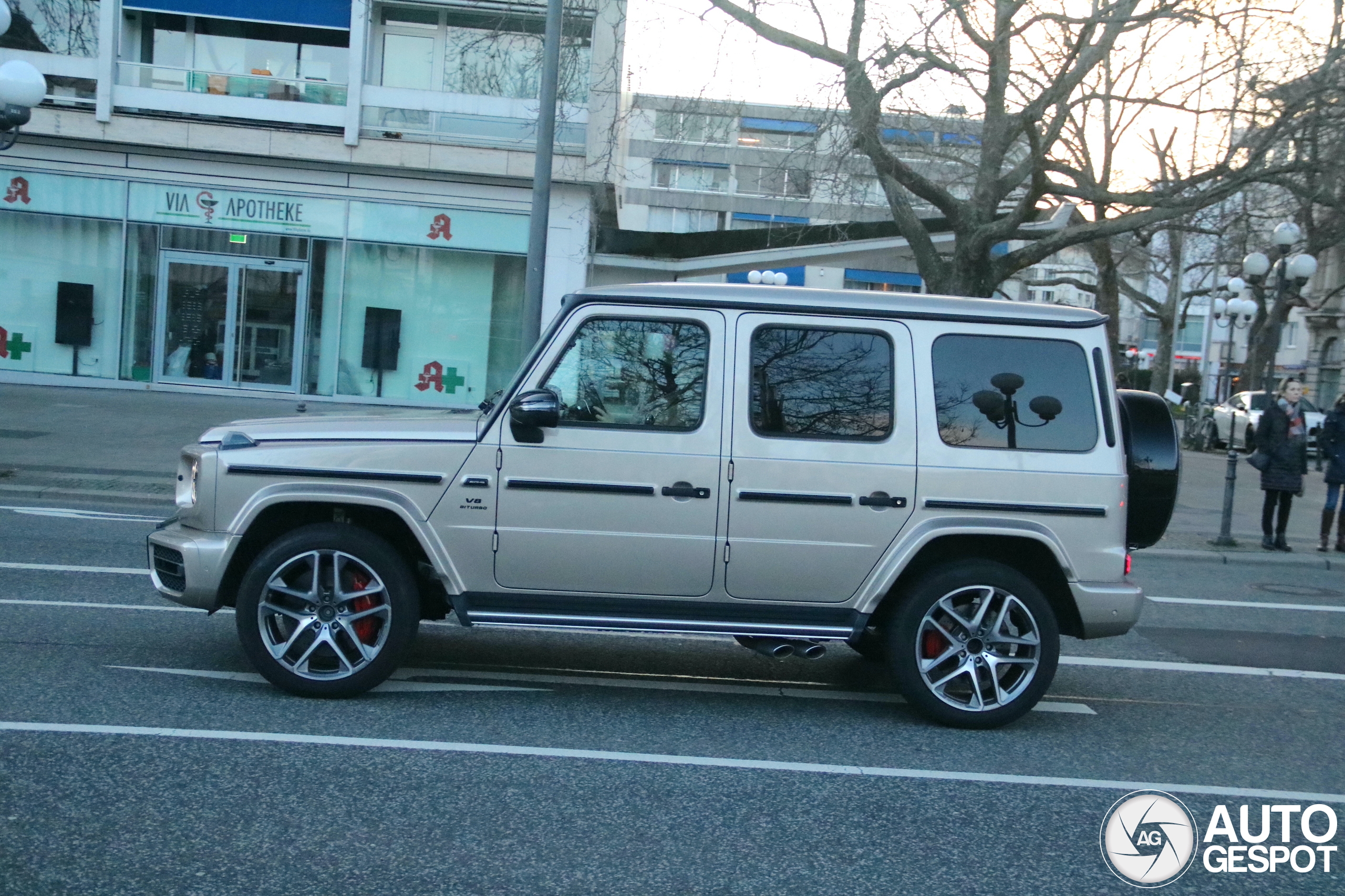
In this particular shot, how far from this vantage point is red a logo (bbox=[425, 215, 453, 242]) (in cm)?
2430

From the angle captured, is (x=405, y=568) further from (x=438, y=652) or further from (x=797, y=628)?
(x=797, y=628)

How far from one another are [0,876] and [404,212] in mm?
21636

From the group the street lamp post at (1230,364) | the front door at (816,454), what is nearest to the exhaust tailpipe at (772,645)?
the front door at (816,454)

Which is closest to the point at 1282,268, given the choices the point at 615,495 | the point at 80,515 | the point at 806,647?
the point at 806,647

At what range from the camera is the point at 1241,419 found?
32406mm

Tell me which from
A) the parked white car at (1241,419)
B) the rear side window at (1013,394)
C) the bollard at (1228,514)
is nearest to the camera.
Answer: the rear side window at (1013,394)

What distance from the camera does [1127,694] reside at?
7.00 metres

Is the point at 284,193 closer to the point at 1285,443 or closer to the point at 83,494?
the point at 83,494

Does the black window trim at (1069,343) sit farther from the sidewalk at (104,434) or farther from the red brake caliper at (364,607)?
the sidewalk at (104,434)

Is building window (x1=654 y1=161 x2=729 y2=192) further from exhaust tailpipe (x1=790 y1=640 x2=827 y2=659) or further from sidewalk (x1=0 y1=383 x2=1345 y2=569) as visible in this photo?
exhaust tailpipe (x1=790 y1=640 x2=827 y2=659)

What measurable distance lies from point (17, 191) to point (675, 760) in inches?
919

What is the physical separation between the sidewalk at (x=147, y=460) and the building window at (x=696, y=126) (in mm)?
6918

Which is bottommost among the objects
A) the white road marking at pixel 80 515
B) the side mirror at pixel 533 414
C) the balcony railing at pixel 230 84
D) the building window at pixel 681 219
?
the white road marking at pixel 80 515

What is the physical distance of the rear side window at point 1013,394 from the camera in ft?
19.4
